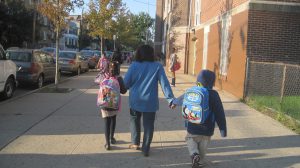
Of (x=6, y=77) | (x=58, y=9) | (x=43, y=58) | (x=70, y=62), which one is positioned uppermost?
(x=58, y=9)

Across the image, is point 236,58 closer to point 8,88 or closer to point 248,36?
point 248,36

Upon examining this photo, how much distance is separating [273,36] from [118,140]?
760 centimetres

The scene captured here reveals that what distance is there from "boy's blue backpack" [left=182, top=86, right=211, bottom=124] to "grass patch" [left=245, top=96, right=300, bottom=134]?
12.4ft

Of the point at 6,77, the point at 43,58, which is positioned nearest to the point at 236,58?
the point at 6,77

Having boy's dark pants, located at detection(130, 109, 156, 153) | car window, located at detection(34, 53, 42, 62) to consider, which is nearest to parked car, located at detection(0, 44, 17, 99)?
car window, located at detection(34, 53, 42, 62)

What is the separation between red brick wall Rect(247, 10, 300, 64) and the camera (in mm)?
12680

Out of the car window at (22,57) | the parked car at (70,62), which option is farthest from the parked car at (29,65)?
the parked car at (70,62)

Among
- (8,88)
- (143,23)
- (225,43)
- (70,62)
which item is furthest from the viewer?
(143,23)

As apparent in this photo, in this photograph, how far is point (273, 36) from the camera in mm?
12883

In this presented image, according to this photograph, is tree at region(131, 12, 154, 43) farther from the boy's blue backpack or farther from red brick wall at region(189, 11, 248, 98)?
the boy's blue backpack

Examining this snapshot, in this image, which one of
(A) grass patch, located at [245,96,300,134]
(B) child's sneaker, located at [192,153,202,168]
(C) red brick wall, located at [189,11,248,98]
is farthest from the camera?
(C) red brick wall, located at [189,11,248,98]

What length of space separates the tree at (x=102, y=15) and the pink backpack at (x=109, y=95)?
83.5ft

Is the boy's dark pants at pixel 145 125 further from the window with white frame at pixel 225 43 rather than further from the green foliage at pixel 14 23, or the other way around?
the green foliage at pixel 14 23

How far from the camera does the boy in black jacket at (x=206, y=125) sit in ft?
18.2
